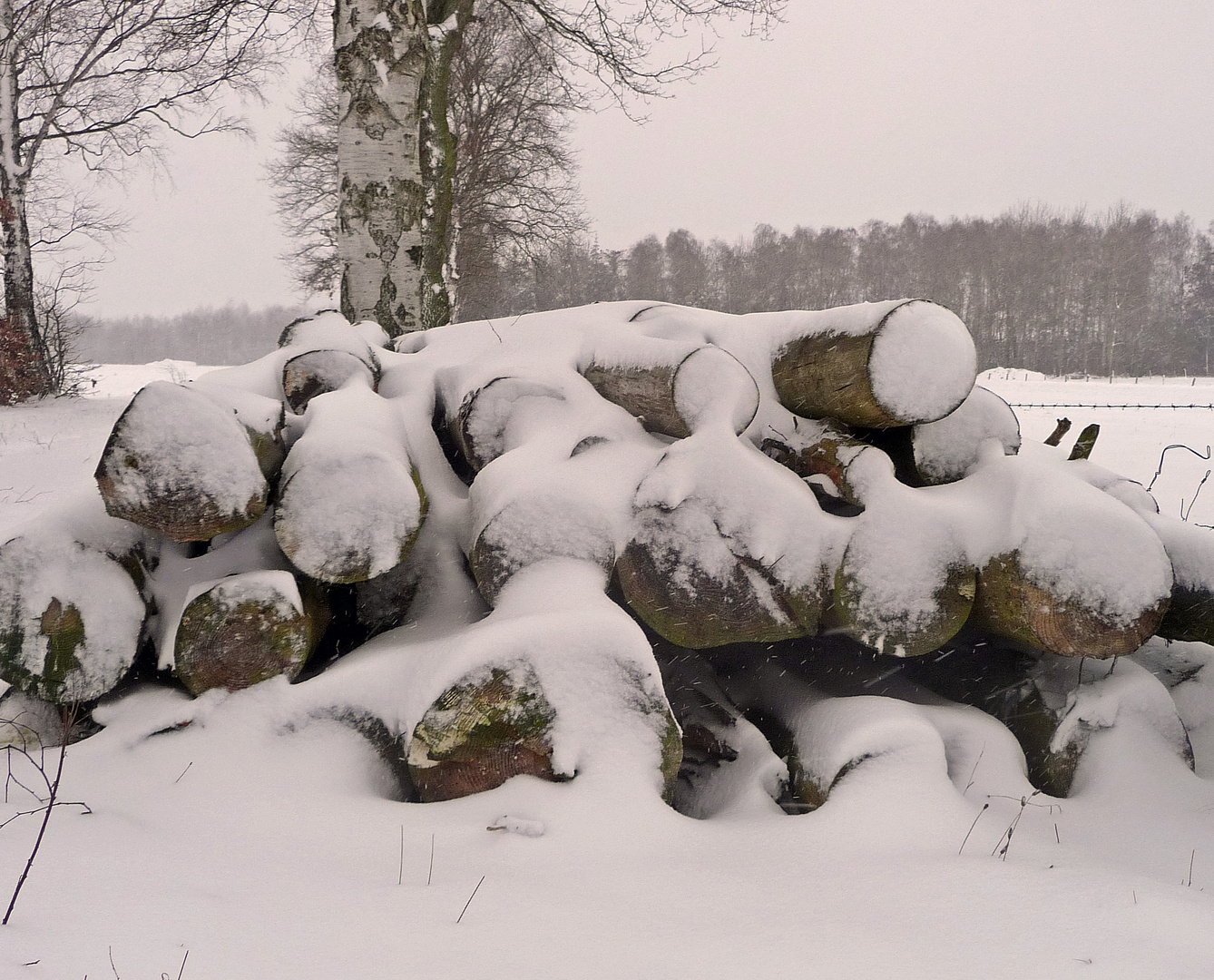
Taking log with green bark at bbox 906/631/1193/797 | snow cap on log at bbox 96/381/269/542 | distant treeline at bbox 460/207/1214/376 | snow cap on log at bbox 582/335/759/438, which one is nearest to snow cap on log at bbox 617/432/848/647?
snow cap on log at bbox 582/335/759/438

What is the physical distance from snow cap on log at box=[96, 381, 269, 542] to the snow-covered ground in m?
0.52

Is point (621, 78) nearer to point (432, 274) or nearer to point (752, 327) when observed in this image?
point (432, 274)

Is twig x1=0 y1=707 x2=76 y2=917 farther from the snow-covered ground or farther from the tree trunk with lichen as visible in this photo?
the tree trunk with lichen

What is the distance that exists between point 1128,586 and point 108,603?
2824 millimetres

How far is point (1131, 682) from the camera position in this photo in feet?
6.81

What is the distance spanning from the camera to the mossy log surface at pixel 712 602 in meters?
1.94

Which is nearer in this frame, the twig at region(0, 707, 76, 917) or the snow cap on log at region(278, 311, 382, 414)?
the twig at region(0, 707, 76, 917)

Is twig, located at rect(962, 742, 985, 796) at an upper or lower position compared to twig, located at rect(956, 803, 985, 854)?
lower

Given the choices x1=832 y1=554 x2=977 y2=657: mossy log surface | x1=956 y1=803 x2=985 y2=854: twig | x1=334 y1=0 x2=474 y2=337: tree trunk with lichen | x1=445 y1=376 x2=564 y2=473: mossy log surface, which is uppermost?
x1=334 y1=0 x2=474 y2=337: tree trunk with lichen

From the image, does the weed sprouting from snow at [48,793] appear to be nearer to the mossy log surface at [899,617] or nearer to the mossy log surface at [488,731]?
the mossy log surface at [488,731]

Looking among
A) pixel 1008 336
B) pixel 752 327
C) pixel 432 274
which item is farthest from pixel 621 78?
pixel 1008 336

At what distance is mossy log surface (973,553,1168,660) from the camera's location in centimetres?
184

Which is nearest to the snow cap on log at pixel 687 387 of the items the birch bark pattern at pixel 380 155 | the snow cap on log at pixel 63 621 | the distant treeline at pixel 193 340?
the snow cap on log at pixel 63 621

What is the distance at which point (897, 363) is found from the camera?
202 centimetres
